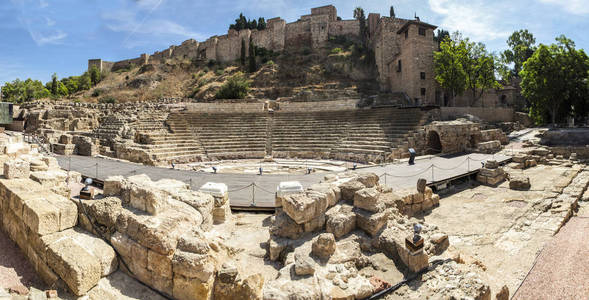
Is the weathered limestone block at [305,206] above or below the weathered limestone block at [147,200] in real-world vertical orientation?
below

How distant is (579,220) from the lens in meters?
8.85

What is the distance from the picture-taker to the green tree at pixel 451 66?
26.2m

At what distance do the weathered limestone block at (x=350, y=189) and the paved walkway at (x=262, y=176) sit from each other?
256 cm

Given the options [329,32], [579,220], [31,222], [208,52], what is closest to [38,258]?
[31,222]

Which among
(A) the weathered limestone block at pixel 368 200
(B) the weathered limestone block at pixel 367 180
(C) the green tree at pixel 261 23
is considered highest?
(C) the green tree at pixel 261 23

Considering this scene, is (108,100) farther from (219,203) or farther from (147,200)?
(147,200)

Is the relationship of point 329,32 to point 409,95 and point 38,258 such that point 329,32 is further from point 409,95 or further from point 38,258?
point 38,258

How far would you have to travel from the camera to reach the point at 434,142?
19922 millimetres

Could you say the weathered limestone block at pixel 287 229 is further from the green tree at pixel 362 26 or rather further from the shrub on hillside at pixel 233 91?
the green tree at pixel 362 26

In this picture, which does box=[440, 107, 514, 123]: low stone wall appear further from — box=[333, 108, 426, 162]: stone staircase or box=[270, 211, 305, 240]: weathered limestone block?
box=[270, 211, 305, 240]: weathered limestone block

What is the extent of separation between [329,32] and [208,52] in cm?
2269

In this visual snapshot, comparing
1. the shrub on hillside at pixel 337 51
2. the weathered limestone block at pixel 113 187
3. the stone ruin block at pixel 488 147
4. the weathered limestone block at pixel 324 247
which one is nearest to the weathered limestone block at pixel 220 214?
the weathered limestone block at pixel 113 187

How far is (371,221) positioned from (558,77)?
26.2 m

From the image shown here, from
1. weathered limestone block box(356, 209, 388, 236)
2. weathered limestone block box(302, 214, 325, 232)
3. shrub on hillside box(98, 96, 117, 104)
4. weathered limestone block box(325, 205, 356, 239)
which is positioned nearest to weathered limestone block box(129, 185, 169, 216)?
weathered limestone block box(302, 214, 325, 232)
